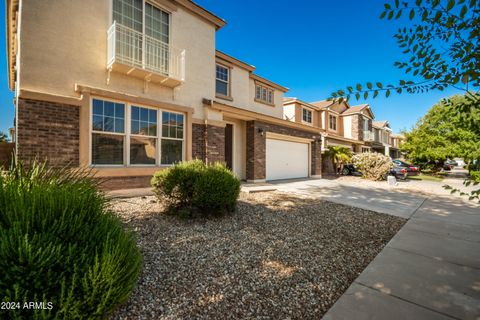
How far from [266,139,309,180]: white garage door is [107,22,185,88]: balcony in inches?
246

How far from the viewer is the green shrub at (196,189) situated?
5.14m

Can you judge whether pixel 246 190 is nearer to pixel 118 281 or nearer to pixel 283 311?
pixel 283 311

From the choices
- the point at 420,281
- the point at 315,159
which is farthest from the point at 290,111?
the point at 420,281

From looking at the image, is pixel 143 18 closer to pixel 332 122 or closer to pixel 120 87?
pixel 120 87

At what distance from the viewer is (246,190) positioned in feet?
29.6

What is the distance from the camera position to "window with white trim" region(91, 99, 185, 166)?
709 cm

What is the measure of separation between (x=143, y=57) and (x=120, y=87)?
127cm

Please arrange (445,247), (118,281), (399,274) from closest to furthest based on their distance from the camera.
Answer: (118,281), (399,274), (445,247)

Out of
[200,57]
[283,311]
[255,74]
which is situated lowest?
[283,311]

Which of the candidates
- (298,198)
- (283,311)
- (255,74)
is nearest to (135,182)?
(298,198)

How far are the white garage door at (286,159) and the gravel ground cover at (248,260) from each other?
22.5ft

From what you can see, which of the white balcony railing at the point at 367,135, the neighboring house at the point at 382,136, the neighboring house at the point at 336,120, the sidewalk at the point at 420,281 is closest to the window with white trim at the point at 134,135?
the sidewalk at the point at 420,281

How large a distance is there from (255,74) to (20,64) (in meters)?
10.7

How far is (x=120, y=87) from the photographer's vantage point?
7.47 m
